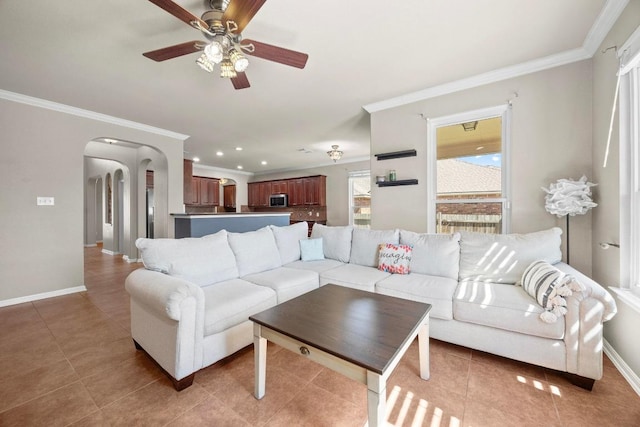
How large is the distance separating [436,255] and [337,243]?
47.3 inches

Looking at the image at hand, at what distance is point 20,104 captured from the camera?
130 inches

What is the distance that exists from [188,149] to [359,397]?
20.8 ft

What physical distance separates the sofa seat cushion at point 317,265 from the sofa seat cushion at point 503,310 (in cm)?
134

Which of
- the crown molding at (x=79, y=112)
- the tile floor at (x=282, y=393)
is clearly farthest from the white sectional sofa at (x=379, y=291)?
the crown molding at (x=79, y=112)

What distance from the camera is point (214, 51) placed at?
5.82 feet

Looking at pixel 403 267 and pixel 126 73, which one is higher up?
pixel 126 73

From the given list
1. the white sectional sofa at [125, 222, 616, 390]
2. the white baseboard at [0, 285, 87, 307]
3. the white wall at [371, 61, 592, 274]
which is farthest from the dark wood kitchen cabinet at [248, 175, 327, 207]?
the white baseboard at [0, 285, 87, 307]

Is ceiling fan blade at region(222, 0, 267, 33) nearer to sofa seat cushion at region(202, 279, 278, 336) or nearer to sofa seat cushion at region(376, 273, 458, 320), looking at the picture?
sofa seat cushion at region(202, 279, 278, 336)

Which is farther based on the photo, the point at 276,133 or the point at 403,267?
the point at 276,133

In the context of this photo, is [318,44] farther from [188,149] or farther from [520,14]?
[188,149]

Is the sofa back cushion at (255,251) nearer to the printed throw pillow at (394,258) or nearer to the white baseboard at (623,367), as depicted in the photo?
the printed throw pillow at (394,258)

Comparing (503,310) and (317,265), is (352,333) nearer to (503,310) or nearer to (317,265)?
(503,310)

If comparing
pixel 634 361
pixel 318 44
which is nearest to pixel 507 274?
pixel 634 361

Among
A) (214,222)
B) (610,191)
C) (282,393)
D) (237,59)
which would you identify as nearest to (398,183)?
(610,191)
